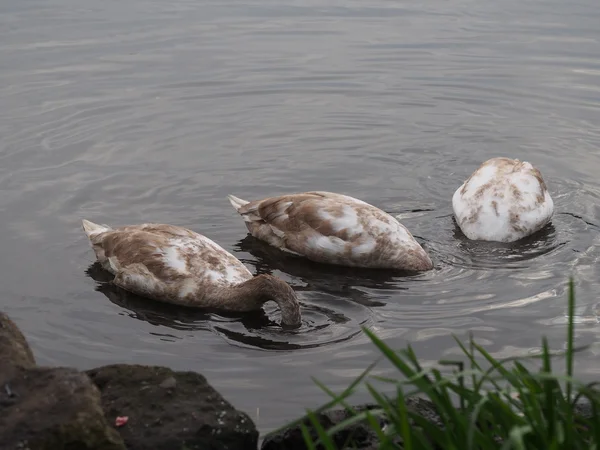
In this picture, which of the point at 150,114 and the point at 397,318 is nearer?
the point at 397,318

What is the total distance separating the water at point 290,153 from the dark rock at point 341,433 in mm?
1080

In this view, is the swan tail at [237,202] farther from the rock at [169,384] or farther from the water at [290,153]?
the rock at [169,384]

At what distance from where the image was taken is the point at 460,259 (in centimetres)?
1101

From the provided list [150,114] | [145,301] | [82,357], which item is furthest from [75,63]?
[82,357]

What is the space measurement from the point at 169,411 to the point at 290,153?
8.05 metres

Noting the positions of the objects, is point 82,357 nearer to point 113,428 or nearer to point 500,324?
point 113,428

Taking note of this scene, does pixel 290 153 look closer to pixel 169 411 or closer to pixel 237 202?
pixel 237 202

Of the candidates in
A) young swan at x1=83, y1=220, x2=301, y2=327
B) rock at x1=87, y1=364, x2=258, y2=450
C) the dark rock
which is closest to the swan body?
young swan at x1=83, y1=220, x2=301, y2=327

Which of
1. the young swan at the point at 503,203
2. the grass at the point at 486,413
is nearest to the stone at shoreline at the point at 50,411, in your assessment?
the grass at the point at 486,413

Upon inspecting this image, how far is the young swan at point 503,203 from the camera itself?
11539 millimetres

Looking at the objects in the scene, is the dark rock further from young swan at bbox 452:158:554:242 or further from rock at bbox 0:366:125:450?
young swan at bbox 452:158:554:242

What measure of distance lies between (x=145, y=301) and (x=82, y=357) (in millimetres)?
1538

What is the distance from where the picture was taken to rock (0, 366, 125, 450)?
548cm

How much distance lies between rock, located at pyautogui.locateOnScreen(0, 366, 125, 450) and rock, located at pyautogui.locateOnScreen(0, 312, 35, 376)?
5.6 inches
